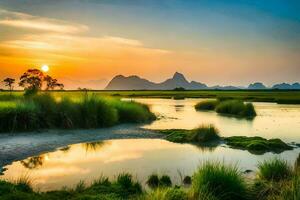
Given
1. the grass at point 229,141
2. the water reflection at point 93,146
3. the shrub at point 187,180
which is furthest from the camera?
the grass at point 229,141

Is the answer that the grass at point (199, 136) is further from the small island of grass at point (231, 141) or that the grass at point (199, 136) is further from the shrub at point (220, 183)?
the shrub at point (220, 183)

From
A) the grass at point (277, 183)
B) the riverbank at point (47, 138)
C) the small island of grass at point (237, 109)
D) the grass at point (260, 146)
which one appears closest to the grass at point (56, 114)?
the riverbank at point (47, 138)

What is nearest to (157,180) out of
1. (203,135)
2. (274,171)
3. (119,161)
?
(274,171)

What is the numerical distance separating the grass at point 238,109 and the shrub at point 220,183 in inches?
1292

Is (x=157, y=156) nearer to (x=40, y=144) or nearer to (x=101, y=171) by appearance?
(x=101, y=171)

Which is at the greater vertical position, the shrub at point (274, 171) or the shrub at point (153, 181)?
the shrub at point (274, 171)

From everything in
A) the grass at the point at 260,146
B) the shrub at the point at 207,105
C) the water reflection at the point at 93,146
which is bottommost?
the grass at the point at 260,146

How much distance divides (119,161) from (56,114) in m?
9.44

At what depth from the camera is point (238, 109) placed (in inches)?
1746

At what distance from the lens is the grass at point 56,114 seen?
21.3 metres

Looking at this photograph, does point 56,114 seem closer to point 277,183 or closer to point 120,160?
point 120,160

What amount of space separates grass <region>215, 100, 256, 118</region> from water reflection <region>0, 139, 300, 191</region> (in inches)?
898

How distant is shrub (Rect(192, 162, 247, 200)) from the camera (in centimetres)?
902

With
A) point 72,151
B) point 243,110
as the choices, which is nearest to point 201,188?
Answer: point 72,151
